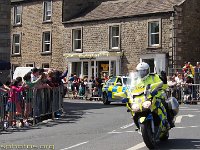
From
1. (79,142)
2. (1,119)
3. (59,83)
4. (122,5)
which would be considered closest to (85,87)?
(122,5)

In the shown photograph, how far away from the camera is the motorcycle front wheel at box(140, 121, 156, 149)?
9.42 metres

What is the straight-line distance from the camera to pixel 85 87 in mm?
32781

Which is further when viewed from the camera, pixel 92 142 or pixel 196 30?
pixel 196 30

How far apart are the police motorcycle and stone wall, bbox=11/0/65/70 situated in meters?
30.9

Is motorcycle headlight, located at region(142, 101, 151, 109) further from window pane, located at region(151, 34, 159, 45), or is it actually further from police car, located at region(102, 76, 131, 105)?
window pane, located at region(151, 34, 159, 45)

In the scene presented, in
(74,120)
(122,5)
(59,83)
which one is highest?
(122,5)

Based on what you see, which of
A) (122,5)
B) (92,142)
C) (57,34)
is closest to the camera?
(92,142)

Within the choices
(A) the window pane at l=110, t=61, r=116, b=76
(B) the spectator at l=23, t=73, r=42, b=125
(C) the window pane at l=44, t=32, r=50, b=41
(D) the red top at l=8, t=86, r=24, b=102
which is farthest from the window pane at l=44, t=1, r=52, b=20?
(D) the red top at l=8, t=86, r=24, b=102

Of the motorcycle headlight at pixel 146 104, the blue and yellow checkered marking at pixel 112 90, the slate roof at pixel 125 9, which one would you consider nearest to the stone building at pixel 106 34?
the slate roof at pixel 125 9

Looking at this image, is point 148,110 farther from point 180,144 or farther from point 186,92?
point 186,92

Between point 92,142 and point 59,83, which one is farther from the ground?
point 59,83

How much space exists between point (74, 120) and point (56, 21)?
85.6 feet

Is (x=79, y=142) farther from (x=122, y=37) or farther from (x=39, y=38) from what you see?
(x=39, y=38)

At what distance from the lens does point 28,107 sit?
15000 mm
